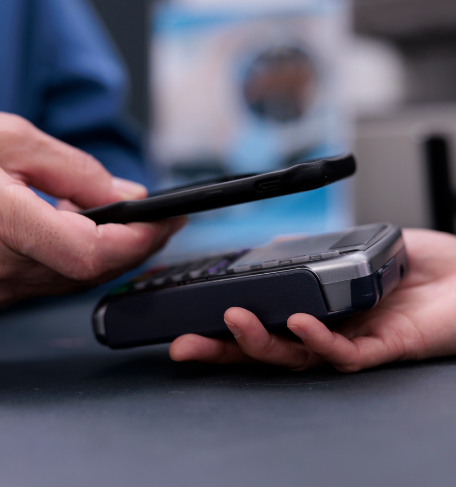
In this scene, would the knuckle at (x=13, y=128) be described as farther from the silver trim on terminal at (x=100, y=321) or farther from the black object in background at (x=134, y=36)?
the black object in background at (x=134, y=36)

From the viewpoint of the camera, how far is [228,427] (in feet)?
0.78

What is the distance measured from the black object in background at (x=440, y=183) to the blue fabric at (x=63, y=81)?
29.1 inches

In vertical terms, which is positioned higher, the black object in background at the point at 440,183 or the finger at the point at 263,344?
the finger at the point at 263,344

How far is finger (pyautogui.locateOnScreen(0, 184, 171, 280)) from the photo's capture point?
359 millimetres

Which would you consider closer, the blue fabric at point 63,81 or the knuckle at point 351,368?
the knuckle at point 351,368

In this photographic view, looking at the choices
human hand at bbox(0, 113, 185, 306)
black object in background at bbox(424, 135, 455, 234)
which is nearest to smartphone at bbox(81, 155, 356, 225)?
human hand at bbox(0, 113, 185, 306)

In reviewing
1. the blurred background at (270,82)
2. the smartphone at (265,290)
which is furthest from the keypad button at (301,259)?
the blurred background at (270,82)

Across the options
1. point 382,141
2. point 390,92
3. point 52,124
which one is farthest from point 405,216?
point 52,124

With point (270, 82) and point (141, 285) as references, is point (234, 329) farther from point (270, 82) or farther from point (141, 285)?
point (270, 82)

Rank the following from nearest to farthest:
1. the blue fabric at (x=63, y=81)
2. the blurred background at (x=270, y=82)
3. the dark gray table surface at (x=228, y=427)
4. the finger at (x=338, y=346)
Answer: the dark gray table surface at (x=228, y=427) → the finger at (x=338, y=346) → the blue fabric at (x=63, y=81) → the blurred background at (x=270, y=82)

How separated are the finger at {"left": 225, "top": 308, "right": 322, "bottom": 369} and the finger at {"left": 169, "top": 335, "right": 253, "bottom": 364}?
0.10 ft

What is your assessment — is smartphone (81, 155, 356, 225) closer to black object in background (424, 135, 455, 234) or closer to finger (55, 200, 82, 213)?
finger (55, 200, 82, 213)

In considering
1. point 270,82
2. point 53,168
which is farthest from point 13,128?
point 270,82

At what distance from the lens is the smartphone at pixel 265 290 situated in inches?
12.3
